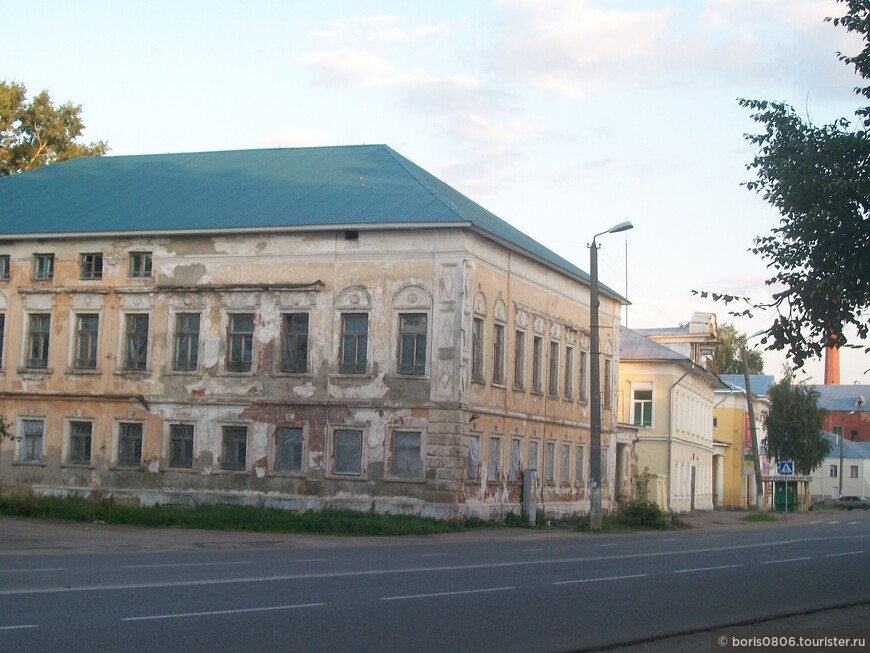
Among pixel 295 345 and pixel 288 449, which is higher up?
pixel 295 345

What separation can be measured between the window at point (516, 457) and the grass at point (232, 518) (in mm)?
5690

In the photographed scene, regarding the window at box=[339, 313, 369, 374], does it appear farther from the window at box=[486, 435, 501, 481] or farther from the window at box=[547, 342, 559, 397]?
the window at box=[547, 342, 559, 397]

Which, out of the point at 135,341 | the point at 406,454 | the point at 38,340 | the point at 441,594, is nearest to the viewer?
the point at 441,594

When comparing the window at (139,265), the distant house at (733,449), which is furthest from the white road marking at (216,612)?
the distant house at (733,449)

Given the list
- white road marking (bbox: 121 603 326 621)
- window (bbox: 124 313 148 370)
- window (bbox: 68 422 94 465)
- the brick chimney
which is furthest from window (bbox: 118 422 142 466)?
the brick chimney

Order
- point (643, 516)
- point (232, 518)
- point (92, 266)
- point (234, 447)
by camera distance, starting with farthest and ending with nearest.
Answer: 1. point (643, 516)
2. point (92, 266)
3. point (234, 447)
4. point (232, 518)

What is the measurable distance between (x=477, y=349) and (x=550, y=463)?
8463 mm

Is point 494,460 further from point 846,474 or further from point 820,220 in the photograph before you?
point 846,474

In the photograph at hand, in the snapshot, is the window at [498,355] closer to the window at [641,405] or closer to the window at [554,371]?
the window at [554,371]

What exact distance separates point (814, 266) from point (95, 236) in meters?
27.7

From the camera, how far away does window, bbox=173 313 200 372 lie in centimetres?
A: 3756

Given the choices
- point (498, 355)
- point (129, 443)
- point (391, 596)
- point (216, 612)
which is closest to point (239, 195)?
point (129, 443)

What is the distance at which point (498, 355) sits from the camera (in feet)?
126

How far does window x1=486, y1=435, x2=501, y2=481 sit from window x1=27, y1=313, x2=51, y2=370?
14.9m
